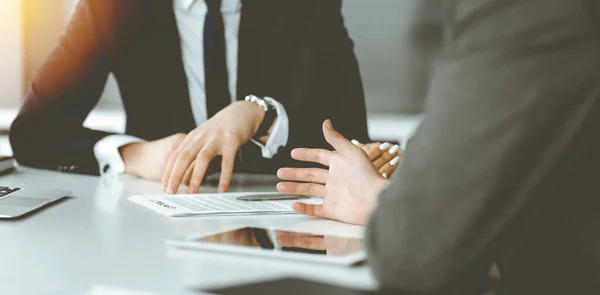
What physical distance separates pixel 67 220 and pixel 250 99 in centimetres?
69

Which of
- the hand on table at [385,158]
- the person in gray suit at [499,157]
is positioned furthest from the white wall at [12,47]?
the person in gray suit at [499,157]

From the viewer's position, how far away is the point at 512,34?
0.47 metres

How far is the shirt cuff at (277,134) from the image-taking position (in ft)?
4.87

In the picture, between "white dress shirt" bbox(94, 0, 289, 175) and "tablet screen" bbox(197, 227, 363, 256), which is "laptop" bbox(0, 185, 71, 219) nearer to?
"tablet screen" bbox(197, 227, 363, 256)

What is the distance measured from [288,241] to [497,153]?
1.00 feet

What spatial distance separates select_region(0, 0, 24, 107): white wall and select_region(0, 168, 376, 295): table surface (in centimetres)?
224

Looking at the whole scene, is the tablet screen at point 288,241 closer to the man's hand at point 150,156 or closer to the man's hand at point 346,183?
the man's hand at point 346,183

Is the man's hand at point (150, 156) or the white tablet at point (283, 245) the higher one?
the white tablet at point (283, 245)

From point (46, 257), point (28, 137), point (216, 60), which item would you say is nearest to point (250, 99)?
point (216, 60)

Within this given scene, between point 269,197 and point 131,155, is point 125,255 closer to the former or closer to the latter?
point 269,197

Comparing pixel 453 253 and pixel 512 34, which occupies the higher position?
pixel 512 34

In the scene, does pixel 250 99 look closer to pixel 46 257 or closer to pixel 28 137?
pixel 28 137

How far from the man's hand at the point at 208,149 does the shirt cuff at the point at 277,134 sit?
0.40 feet

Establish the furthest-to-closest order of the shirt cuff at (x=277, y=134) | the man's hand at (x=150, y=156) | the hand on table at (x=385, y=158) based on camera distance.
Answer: the shirt cuff at (x=277, y=134) → the man's hand at (x=150, y=156) → the hand on table at (x=385, y=158)
